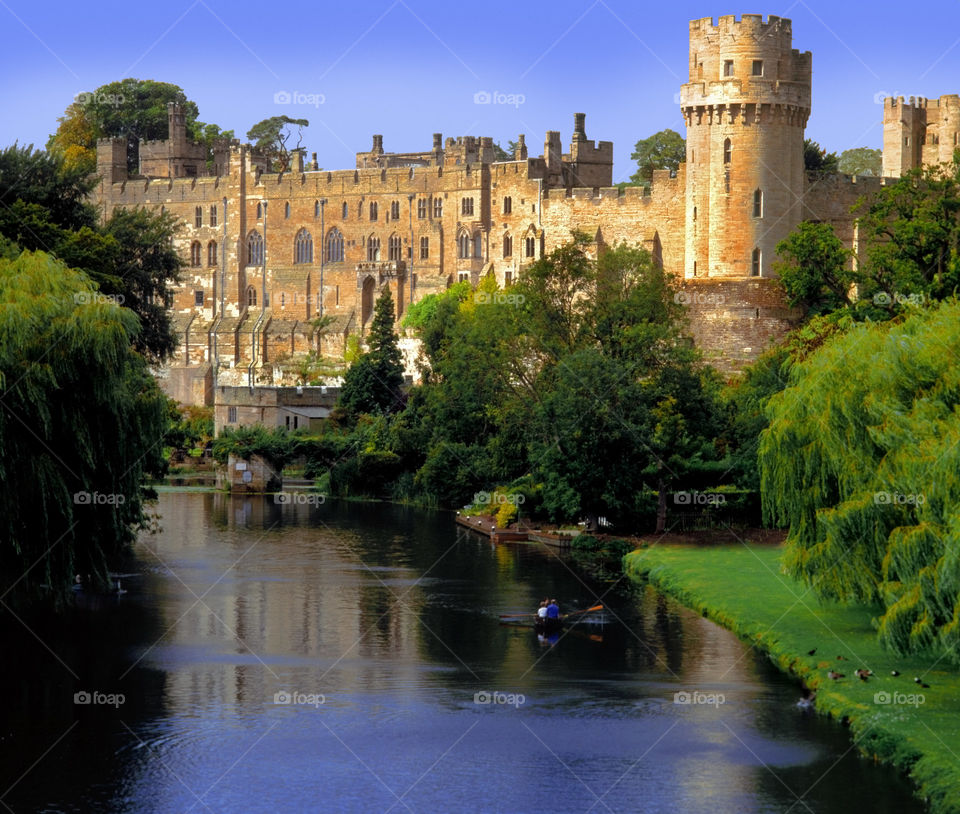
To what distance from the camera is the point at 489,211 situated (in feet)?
302

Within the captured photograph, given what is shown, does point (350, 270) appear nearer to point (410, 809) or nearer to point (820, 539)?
point (820, 539)

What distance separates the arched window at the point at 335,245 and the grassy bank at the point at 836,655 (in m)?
57.7

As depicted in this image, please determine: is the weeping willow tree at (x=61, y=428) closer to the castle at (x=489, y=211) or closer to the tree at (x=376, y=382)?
the castle at (x=489, y=211)

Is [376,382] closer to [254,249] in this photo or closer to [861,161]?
[254,249]

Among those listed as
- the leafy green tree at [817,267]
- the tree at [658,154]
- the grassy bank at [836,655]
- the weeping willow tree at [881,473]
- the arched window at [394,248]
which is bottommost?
the grassy bank at [836,655]

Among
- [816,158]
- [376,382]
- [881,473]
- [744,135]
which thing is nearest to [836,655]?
[881,473]

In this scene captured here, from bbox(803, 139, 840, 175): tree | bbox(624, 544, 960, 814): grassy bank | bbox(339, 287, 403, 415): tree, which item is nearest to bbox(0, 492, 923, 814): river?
bbox(624, 544, 960, 814): grassy bank

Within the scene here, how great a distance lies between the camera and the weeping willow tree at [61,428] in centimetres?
2980

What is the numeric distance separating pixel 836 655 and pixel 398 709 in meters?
8.22

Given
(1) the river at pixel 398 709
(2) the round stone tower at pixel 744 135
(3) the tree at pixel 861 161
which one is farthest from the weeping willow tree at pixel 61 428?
(3) the tree at pixel 861 161

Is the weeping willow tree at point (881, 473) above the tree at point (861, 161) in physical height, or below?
below

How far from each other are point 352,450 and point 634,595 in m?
27.4

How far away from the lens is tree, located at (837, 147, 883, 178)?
148 meters

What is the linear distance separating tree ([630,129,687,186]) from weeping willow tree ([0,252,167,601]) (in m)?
72.7
